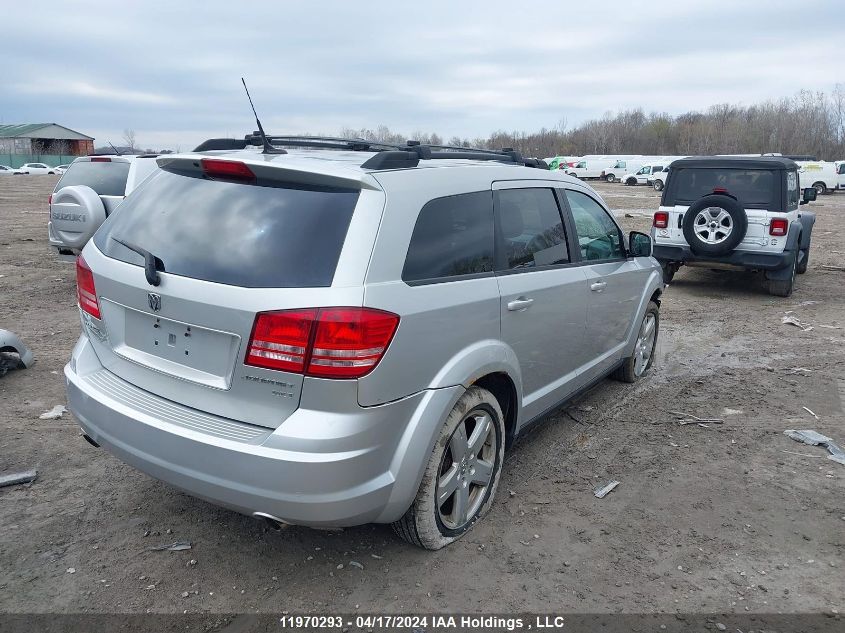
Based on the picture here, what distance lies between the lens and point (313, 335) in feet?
8.16

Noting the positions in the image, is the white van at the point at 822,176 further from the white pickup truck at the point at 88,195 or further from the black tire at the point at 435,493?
the black tire at the point at 435,493

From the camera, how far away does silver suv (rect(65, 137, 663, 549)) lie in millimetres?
2531

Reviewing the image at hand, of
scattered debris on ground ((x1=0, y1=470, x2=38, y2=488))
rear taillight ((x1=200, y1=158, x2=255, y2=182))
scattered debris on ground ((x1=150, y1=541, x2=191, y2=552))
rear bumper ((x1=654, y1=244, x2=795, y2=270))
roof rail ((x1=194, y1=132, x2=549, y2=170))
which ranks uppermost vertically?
roof rail ((x1=194, y1=132, x2=549, y2=170))

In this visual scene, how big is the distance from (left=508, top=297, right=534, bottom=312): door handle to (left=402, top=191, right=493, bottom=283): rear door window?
215mm

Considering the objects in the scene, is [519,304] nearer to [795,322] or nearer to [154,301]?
[154,301]

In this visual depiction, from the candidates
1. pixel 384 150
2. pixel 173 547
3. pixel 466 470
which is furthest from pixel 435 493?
pixel 384 150

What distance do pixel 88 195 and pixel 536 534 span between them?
23.1 ft

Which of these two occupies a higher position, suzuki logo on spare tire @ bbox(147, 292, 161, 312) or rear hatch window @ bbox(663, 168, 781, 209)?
rear hatch window @ bbox(663, 168, 781, 209)

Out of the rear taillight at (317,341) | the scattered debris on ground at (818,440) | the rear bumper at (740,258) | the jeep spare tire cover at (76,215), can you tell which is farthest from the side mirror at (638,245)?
the jeep spare tire cover at (76,215)

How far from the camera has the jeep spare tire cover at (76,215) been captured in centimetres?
795

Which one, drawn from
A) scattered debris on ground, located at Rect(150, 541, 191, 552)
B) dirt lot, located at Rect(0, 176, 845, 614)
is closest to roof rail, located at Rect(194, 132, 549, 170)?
dirt lot, located at Rect(0, 176, 845, 614)

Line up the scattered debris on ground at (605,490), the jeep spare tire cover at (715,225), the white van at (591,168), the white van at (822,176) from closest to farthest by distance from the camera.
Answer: the scattered debris on ground at (605,490), the jeep spare tire cover at (715,225), the white van at (822,176), the white van at (591,168)

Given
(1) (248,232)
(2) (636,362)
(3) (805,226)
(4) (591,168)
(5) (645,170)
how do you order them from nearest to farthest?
(1) (248,232) → (2) (636,362) → (3) (805,226) → (5) (645,170) → (4) (591,168)

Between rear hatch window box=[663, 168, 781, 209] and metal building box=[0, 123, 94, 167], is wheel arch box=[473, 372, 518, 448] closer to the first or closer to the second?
rear hatch window box=[663, 168, 781, 209]
